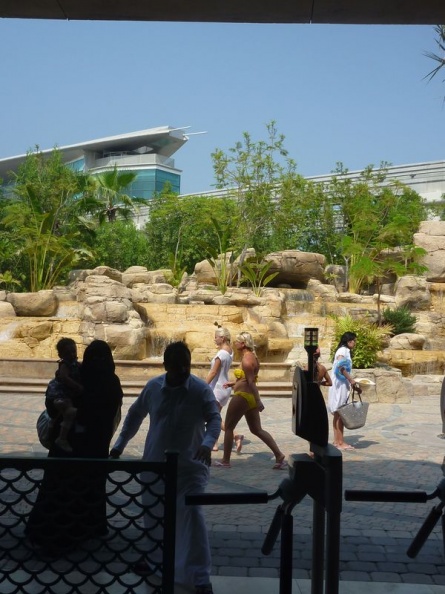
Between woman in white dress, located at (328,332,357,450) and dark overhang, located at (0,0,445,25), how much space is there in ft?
17.1

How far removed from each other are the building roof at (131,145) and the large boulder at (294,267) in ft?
230

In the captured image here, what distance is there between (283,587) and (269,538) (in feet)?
1.06

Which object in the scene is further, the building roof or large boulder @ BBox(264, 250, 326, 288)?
the building roof

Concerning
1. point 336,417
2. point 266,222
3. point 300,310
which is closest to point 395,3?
point 336,417

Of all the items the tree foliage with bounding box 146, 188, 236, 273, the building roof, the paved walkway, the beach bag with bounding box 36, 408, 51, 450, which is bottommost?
the paved walkway

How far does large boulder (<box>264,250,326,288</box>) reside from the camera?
31.5 metres

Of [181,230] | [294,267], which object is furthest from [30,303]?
[181,230]

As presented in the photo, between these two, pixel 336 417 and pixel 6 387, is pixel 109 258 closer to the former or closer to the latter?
pixel 6 387

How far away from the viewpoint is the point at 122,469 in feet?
12.0

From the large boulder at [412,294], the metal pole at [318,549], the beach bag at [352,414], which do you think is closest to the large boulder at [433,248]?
the large boulder at [412,294]

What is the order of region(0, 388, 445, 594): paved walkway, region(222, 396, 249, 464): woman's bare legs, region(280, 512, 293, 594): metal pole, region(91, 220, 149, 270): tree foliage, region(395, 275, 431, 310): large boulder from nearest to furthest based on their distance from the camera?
1. region(280, 512, 293, 594): metal pole
2. region(0, 388, 445, 594): paved walkway
3. region(222, 396, 249, 464): woman's bare legs
4. region(395, 275, 431, 310): large boulder
5. region(91, 220, 149, 270): tree foliage

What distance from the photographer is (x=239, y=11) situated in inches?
249

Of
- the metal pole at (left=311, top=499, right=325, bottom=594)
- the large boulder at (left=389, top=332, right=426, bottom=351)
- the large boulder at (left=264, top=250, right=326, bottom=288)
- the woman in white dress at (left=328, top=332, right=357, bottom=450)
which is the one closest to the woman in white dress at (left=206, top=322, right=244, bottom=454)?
the woman in white dress at (left=328, top=332, right=357, bottom=450)

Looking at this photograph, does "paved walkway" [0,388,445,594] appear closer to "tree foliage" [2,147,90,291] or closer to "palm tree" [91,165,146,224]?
"tree foliage" [2,147,90,291]
